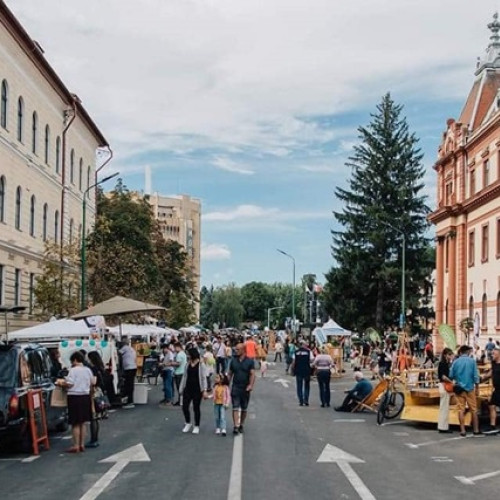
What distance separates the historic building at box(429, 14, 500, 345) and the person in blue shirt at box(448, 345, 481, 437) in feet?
120

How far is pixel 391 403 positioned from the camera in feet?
64.7

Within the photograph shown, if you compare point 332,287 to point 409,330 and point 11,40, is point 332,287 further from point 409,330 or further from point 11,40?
point 11,40

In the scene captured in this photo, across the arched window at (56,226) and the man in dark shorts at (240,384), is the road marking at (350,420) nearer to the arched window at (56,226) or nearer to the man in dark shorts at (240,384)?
the man in dark shorts at (240,384)

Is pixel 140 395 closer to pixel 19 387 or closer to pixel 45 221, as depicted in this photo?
pixel 19 387

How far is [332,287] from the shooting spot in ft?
220

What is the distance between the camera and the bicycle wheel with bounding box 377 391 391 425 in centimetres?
1889

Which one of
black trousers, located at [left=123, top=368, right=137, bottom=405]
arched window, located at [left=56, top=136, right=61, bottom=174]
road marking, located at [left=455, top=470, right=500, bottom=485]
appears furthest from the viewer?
arched window, located at [left=56, top=136, right=61, bottom=174]

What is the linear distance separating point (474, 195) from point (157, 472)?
4823cm

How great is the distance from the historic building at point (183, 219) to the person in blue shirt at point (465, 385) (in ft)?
508

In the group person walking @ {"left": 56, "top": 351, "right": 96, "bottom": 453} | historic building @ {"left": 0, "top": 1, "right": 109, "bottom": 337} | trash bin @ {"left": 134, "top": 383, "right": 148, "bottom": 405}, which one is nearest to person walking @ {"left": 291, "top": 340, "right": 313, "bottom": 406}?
trash bin @ {"left": 134, "top": 383, "right": 148, "bottom": 405}

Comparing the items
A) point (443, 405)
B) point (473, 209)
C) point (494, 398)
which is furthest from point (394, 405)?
point (473, 209)

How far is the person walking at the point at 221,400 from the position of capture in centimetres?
1645

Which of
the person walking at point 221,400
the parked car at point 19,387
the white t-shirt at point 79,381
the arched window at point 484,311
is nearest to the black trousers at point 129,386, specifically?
the person walking at point 221,400

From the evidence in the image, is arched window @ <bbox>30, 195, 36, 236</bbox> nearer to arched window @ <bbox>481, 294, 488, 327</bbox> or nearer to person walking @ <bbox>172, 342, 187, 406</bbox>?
person walking @ <bbox>172, 342, 187, 406</bbox>
